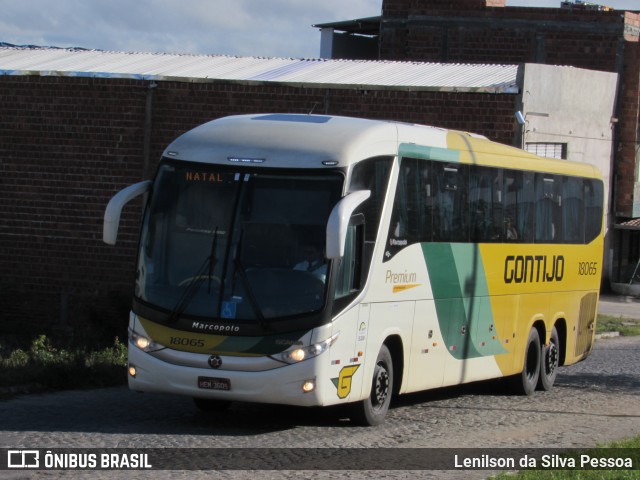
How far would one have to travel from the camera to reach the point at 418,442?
11438 mm

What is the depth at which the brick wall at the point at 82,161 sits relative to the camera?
76.6 feet

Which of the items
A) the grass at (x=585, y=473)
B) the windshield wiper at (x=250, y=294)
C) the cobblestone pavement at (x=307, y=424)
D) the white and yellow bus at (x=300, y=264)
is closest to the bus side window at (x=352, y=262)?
the white and yellow bus at (x=300, y=264)

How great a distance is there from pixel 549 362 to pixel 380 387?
18.1 ft

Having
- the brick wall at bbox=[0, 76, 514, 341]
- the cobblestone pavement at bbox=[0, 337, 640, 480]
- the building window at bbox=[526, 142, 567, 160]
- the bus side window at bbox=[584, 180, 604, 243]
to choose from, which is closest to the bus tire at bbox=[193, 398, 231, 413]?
the cobblestone pavement at bbox=[0, 337, 640, 480]

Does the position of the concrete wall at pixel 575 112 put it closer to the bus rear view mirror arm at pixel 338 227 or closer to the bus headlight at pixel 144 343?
the bus rear view mirror arm at pixel 338 227

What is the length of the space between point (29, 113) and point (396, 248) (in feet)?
44.6

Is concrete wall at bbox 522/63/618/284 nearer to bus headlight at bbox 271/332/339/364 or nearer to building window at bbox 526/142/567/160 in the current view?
building window at bbox 526/142/567/160

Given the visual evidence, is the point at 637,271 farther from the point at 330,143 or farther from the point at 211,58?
the point at 330,143

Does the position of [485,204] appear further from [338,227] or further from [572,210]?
[338,227]

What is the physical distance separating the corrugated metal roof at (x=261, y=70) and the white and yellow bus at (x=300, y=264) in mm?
9088

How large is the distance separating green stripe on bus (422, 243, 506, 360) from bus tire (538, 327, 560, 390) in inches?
70.0

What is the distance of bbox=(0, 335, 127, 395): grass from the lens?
14.1 metres

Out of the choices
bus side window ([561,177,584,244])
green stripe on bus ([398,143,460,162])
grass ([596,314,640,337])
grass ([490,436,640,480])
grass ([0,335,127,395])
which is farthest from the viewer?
grass ([596,314,640,337])

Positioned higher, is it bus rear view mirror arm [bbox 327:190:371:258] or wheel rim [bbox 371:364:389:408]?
bus rear view mirror arm [bbox 327:190:371:258]
